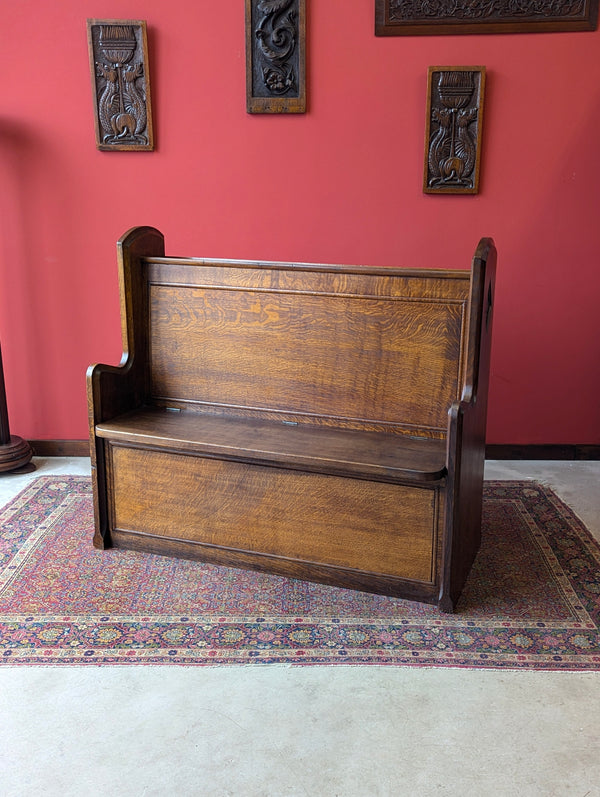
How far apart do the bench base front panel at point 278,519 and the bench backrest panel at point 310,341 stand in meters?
0.31

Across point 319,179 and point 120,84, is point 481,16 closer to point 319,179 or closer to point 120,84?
point 319,179

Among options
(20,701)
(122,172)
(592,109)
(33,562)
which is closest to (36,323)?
(122,172)

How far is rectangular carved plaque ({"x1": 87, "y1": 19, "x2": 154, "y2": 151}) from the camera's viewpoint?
352cm

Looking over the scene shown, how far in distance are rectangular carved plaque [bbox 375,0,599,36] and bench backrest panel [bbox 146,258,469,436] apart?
1557 mm

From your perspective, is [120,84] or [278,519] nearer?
[278,519]

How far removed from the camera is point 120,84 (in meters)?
3.58

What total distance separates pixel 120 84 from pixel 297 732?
3009 millimetres

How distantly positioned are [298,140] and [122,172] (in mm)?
880

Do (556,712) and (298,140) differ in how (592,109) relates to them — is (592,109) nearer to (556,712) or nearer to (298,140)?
(298,140)

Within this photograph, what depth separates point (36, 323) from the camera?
3879mm

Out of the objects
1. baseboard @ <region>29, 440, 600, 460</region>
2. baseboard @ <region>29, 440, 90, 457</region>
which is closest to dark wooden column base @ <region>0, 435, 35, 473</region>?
baseboard @ <region>29, 440, 90, 457</region>

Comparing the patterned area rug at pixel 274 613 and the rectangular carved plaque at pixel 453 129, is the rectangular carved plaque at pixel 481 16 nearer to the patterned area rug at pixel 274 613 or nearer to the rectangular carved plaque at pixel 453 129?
the rectangular carved plaque at pixel 453 129

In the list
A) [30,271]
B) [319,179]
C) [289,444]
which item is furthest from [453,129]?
[30,271]

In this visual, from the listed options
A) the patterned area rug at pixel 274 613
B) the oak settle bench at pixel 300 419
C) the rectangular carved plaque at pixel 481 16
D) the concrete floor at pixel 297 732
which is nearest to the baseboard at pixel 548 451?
the patterned area rug at pixel 274 613
